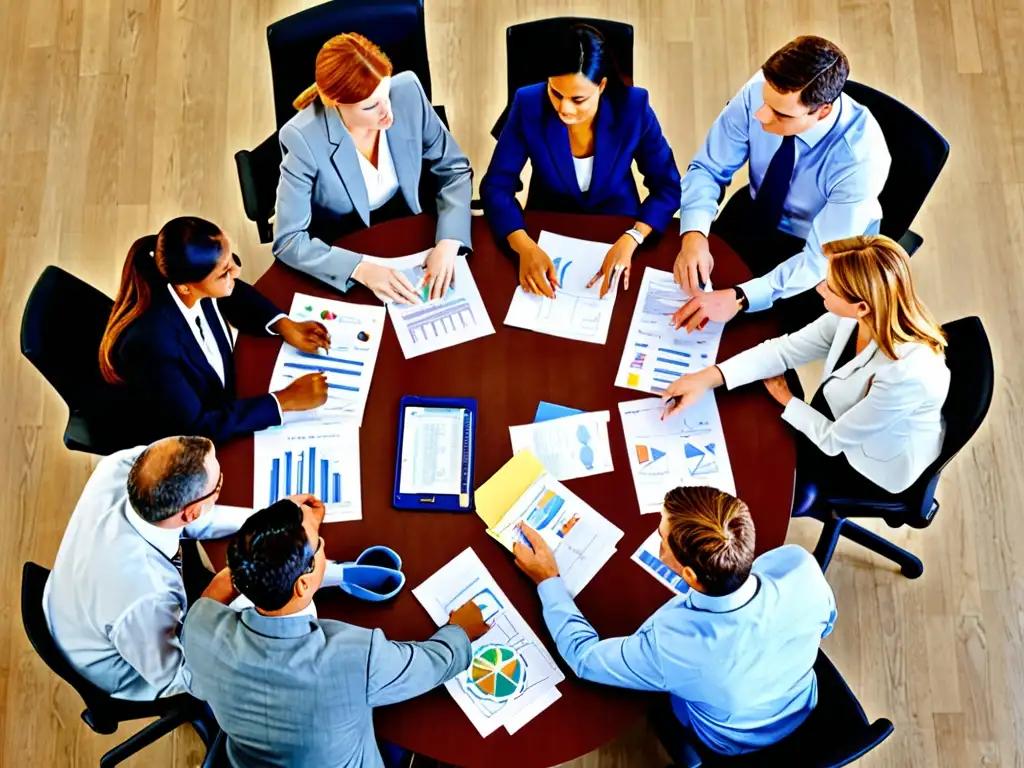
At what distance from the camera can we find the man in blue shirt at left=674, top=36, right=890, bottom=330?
7.97 ft

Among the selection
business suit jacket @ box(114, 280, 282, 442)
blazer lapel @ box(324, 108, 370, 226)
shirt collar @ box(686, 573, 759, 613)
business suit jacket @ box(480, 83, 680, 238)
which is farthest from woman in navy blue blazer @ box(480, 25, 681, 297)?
shirt collar @ box(686, 573, 759, 613)

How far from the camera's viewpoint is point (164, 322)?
92.1 inches

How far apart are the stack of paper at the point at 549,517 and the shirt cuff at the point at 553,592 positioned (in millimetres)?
64

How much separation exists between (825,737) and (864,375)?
880mm

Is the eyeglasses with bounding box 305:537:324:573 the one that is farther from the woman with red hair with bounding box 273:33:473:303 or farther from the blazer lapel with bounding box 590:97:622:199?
the blazer lapel with bounding box 590:97:622:199

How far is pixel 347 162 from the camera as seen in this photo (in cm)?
269

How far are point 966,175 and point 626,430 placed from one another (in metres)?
2.17

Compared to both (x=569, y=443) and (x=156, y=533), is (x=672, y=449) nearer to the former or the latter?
→ (x=569, y=443)

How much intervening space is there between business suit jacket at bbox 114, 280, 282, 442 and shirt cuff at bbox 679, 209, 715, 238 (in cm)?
123

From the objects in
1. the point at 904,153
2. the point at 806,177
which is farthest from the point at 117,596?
the point at 904,153

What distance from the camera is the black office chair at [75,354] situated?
2.44 metres

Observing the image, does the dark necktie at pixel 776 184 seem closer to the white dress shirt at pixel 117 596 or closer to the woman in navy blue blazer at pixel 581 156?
the woman in navy blue blazer at pixel 581 156

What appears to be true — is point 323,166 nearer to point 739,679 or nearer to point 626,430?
point 626,430

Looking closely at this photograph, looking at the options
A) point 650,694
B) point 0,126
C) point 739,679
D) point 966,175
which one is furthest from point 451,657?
point 0,126
